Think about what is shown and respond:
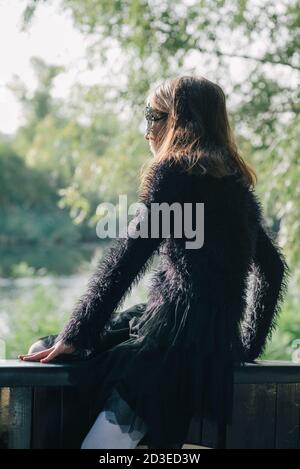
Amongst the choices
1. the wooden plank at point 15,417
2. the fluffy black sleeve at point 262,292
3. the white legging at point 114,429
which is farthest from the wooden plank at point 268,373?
the wooden plank at point 15,417

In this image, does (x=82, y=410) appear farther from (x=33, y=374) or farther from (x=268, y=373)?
(x=268, y=373)

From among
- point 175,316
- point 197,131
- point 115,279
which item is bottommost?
point 175,316

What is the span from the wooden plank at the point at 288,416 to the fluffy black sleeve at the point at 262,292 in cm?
15

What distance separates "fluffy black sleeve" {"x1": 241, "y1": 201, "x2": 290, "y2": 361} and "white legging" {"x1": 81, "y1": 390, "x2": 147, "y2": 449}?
0.52m

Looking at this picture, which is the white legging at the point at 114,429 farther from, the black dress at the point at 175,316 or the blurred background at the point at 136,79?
the blurred background at the point at 136,79

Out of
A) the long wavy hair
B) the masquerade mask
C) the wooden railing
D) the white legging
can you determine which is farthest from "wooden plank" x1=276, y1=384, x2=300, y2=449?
the masquerade mask

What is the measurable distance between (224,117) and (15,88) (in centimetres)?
739

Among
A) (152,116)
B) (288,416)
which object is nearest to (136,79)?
(152,116)

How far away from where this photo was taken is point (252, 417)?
2.41m

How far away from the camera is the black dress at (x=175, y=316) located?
216 centimetres

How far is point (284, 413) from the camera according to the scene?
95.5 inches

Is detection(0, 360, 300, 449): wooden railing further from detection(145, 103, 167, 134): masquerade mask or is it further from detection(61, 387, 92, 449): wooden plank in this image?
detection(145, 103, 167, 134): masquerade mask

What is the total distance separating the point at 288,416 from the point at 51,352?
0.76m

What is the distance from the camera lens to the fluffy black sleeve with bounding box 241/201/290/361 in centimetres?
251
